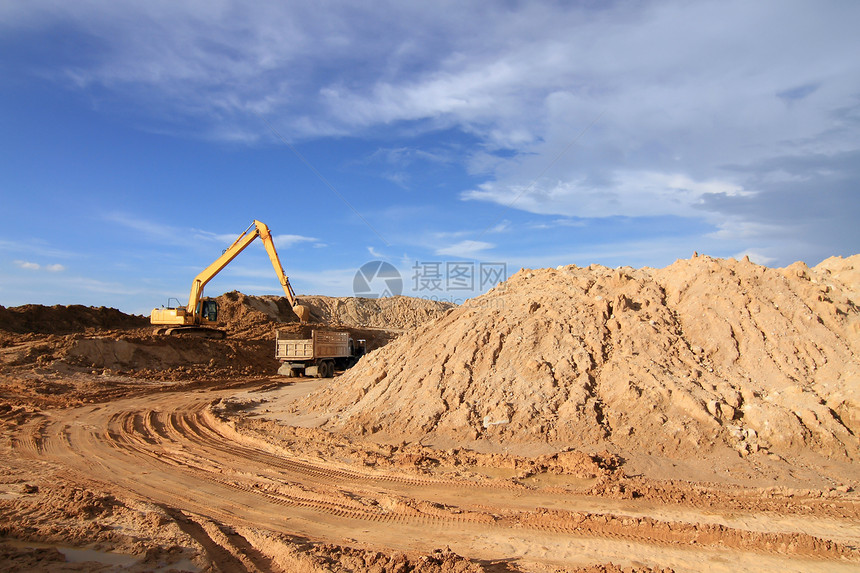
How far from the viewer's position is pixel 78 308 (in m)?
32.8

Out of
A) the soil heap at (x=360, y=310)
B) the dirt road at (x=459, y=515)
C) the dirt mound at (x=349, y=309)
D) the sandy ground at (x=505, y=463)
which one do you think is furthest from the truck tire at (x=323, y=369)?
the soil heap at (x=360, y=310)

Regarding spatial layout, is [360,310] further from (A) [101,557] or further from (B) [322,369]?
(A) [101,557]

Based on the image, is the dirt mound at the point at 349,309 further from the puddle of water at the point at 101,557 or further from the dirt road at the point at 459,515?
the puddle of water at the point at 101,557

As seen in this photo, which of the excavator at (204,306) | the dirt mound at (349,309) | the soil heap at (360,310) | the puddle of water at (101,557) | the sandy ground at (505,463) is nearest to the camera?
the puddle of water at (101,557)

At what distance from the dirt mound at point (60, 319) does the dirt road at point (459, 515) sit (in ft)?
78.5

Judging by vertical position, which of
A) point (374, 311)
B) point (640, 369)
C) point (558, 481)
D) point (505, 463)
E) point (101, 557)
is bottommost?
point (101, 557)

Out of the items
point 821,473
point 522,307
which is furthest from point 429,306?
point 821,473

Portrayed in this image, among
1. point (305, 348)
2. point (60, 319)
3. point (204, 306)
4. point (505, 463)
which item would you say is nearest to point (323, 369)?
point (305, 348)

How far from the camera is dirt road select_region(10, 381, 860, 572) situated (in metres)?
5.57

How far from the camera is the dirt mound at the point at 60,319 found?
28.8 m

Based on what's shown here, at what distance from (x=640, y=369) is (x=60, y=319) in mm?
34502

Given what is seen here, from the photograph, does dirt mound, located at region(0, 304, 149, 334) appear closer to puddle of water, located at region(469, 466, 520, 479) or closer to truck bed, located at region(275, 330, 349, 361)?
truck bed, located at region(275, 330, 349, 361)

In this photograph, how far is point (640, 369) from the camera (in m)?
9.81

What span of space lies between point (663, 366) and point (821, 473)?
115 inches
